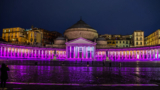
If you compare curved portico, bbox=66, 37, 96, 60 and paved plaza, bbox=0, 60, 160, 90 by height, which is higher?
curved portico, bbox=66, 37, 96, 60

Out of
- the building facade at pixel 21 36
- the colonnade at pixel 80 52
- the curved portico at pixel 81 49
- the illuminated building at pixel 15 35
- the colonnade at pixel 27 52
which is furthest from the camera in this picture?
the building facade at pixel 21 36

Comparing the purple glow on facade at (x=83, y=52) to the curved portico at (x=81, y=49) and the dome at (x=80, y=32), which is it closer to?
the curved portico at (x=81, y=49)

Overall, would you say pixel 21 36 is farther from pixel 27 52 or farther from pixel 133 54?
pixel 133 54

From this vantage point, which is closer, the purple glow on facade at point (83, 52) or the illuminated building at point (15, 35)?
the purple glow on facade at point (83, 52)

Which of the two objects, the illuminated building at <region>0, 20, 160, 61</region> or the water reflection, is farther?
the illuminated building at <region>0, 20, 160, 61</region>

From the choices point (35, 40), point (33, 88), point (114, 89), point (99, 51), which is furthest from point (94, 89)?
point (35, 40)

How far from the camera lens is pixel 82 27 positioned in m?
100

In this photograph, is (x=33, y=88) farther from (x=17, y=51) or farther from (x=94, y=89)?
(x=17, y=51)

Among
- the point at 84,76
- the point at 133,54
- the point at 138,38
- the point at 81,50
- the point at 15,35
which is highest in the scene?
the point at 15,35

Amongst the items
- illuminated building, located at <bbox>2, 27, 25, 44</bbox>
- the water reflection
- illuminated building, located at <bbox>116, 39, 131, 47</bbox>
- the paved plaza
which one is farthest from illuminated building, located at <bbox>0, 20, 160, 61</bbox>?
the water reflection

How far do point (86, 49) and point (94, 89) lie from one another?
238ft

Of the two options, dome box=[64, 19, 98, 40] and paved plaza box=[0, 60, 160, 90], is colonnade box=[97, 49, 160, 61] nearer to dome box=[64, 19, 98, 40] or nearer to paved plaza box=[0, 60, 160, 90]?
dome box=[64, 19, 98, 40]

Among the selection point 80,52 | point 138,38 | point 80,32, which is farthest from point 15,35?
point 138,38

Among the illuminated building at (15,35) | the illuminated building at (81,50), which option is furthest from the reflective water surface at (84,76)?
the illuminated building at (15,35)
